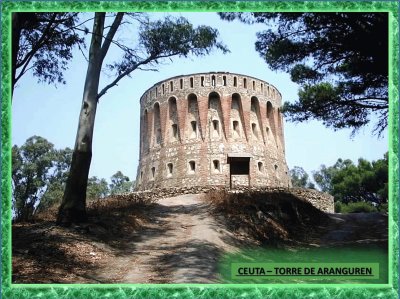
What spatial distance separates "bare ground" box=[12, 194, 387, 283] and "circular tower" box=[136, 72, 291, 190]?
1345 cm

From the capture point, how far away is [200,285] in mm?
6062

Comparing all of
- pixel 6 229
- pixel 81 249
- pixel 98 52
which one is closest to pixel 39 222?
pixel 81 249

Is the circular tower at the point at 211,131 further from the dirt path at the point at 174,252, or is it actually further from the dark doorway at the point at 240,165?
the dirt path at the point at 174,252

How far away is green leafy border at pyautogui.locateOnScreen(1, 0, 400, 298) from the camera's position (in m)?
6.09

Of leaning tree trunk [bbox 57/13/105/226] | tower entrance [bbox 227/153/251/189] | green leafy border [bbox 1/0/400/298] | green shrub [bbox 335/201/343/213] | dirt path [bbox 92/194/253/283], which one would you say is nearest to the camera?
green leafy border [bbox 1/0/400/298]

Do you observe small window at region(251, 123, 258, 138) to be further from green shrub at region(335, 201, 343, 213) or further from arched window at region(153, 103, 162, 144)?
green shrub at region(335, 201, 343, 213)

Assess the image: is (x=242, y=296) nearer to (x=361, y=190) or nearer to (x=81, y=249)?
(x=81, y=249)

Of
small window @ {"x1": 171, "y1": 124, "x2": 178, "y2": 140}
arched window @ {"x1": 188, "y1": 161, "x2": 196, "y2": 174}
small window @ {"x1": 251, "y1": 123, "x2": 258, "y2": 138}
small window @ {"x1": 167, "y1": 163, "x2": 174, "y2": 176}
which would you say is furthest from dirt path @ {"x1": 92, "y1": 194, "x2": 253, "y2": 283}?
small window @ {"x1": 251, "y1": 123, "x2": 258, "y2": 138}

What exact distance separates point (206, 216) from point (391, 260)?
5400mm

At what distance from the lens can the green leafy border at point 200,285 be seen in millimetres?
6094

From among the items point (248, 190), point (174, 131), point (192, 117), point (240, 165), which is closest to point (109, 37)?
point (248, 190)

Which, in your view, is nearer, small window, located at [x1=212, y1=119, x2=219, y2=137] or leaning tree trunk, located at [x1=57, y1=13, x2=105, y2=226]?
leaning tree trunk, located at [x1=57, y1=13, x2=105, y2=226]

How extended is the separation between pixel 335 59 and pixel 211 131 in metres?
15.8

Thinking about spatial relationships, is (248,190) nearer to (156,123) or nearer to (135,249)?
(135,249)
